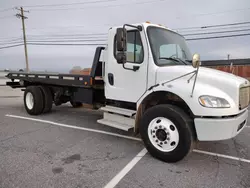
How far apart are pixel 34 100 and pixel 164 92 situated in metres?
4.55

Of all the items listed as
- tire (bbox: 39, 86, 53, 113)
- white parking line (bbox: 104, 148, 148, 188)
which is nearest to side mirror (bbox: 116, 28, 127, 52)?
white parking line (bbox: 104, 148, 148, 188)

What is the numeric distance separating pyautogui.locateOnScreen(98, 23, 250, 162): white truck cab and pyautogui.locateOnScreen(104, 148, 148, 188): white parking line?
0.30m

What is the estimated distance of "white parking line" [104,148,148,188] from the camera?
2.67 metres

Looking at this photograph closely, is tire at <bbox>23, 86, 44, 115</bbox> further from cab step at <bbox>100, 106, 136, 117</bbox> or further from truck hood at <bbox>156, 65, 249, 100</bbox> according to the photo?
truck hood at <bbox>156, 65, 249, 100</bbox>

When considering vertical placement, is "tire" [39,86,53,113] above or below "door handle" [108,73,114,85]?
below

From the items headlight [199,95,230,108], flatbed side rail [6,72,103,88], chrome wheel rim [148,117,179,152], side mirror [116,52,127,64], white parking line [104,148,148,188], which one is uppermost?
side mirror [116,52,127,64]

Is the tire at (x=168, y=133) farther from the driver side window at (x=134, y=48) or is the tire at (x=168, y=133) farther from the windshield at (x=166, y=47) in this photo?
the driver side window at (x=134, y=48)

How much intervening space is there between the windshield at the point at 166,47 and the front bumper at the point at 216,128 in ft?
4.20

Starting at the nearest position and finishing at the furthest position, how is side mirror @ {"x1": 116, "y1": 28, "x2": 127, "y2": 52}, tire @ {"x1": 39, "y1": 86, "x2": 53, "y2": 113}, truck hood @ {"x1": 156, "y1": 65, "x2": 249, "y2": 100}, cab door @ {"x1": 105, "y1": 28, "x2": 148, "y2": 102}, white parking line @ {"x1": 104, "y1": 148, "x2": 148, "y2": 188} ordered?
white parking line @ {"x1": 104, "y1": 148, "x2": 148, "y2": 188}, truck hood @ {"x1": 156, "y1": 65, "x2": 249, "y2": 100}, side mirror @ {"x1": 116, "y1": 28, "x2": 127, "y2": 52}, cab door @ {"x1": 105, "y1": 28, "x2": 148, "y2": 102}, tire @ {"x1": 39, "y1": 86, "x2": 53, "y2": 113}

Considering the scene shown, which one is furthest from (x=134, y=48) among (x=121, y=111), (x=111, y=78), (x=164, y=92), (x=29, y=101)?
(x=29, y=101)

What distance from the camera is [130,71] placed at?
152 inches

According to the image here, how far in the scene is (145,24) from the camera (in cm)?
372

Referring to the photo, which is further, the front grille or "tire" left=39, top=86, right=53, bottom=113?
"tire" left=39, top=86, right=53, bottom=113

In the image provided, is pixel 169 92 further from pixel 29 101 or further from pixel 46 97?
pixel 29 101
